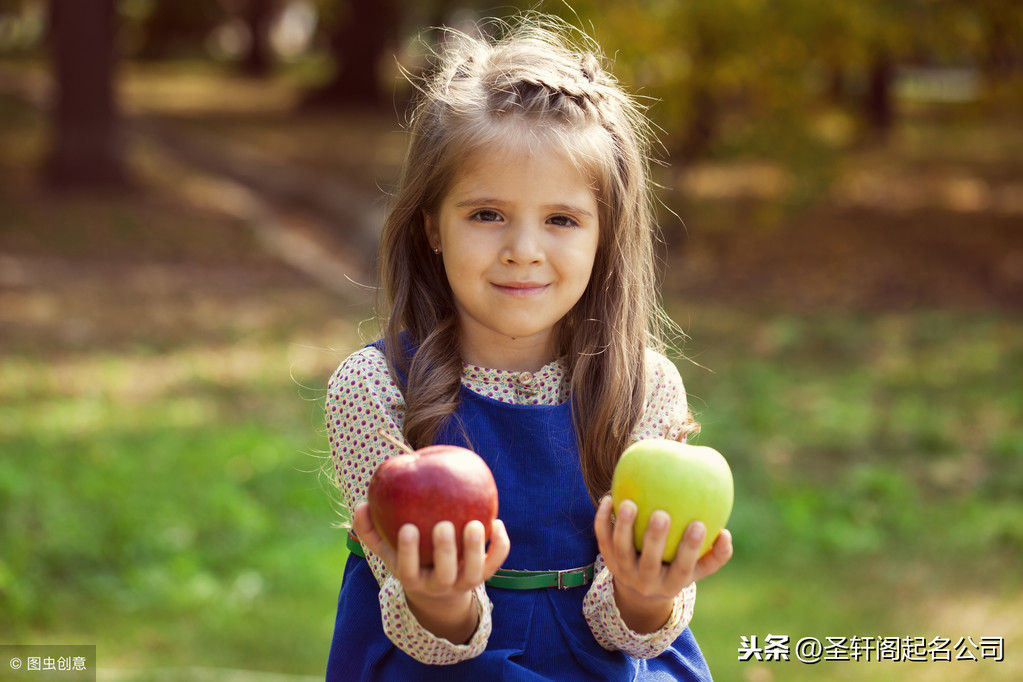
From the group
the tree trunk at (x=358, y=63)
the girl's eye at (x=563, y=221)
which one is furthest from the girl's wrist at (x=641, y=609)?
the tree trunk at (x=358, y=63)

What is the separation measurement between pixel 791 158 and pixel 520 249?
8.77 metres

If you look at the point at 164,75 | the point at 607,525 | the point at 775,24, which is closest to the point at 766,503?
the point at 607,525

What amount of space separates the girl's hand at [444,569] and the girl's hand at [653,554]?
0.18m

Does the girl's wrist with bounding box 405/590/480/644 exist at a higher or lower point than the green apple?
lower

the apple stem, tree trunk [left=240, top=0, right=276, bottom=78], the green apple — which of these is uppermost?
tree trunk [left=240, top=0, right=276, bottom=78]

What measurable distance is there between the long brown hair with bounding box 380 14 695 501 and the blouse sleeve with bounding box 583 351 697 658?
43 mm

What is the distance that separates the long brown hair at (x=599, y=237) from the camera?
2119 millimetres

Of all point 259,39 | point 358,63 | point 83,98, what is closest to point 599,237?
point 83,98

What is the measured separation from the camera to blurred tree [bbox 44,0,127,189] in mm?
12609

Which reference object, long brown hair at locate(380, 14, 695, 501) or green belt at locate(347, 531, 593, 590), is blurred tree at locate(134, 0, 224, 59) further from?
green belt at locate(347, 531, 593, 590)

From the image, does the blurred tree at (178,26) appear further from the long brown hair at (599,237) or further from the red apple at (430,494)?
the red apple at (430,494)

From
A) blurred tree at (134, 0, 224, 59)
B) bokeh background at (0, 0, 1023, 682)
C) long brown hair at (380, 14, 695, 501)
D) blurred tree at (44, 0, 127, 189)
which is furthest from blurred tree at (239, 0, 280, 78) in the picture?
long brown hair at (380, 14, 695, 501)

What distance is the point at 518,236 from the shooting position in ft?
6.73

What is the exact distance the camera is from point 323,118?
75.1ft
